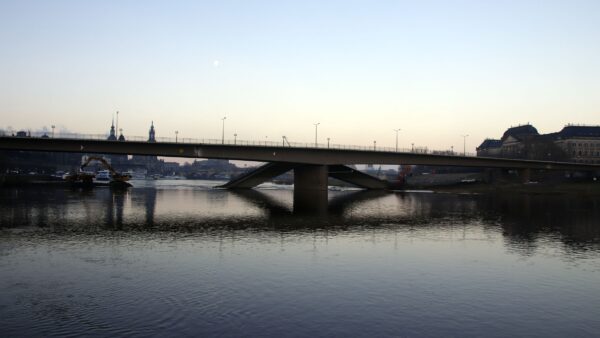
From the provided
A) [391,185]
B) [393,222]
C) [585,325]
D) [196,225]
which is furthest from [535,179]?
[585,325]

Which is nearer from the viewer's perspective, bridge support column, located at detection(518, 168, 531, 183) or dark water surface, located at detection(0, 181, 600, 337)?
dark water surface, located at detection(0, 181, 600, 337)

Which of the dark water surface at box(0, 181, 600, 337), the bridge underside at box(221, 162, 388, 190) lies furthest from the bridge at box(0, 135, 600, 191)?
the dark water surface at box(0, 181, 600, 337)

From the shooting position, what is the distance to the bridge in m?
87.8

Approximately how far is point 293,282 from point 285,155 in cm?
8276

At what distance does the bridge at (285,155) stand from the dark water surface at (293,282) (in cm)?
5308

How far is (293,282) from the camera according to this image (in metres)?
20.7

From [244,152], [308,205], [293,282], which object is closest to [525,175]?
[244,152]

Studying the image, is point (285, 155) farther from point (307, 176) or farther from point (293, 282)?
point (293, 282)

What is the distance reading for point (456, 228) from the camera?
141 feet

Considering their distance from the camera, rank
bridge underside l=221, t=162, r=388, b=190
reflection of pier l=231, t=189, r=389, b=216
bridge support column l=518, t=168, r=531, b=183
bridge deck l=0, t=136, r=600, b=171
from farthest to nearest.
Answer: bridge support column l=518, t=168, r=531, b=183, bridge underside l=221, t=162, r=388, b=190, bridge deck l=0, t=136, r=600, b=171, reflection of pier l=231, t=189, r=389, b=216


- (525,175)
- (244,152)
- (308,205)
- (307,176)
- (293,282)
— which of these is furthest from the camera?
(525,175)

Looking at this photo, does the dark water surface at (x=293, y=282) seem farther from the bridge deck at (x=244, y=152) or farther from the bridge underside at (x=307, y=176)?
the bridge underside at (x=307, y=176)

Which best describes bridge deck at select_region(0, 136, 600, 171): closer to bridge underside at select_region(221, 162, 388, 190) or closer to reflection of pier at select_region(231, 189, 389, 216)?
bridge underside at select_region(221, 162, 388, 190)

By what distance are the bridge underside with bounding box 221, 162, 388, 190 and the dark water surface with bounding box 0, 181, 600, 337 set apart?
226 feet
